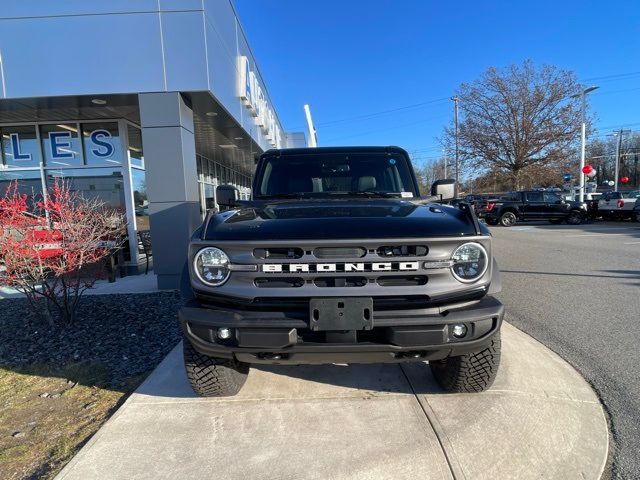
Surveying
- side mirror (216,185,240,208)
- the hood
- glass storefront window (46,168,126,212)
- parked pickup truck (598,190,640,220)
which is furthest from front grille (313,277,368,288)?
parked pickup truck (598,190,640,220)

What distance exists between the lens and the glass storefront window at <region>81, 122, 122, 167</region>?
30.1ft

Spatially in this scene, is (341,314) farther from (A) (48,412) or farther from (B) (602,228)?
(B) (602,228)

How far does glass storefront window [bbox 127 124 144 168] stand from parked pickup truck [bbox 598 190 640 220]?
71.9 ft

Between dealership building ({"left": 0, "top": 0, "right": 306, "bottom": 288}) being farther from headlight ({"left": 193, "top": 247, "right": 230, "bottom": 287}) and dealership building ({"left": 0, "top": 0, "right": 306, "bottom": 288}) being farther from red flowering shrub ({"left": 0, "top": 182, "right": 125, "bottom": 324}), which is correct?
headlight ({"left": 193, "top": 247, "right": 230, "bottom": 287})

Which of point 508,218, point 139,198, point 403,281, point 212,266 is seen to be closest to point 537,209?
point 508,218

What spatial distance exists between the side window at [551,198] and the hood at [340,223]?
21515 mm

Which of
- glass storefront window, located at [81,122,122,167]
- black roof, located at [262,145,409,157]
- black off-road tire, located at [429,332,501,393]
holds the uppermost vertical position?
glass storefront window, located at [81,122,122,167]

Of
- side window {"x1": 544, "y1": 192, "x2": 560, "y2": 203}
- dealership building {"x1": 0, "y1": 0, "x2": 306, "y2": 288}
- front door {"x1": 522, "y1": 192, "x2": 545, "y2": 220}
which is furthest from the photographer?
front door {"x1": 522, "y1": 192, "x2": 545, "y2": 220}

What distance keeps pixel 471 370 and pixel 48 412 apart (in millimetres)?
3083

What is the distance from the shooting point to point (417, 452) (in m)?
2.45

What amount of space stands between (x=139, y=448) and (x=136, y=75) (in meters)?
5.88

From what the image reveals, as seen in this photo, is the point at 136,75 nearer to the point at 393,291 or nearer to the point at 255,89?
the point at 255,89

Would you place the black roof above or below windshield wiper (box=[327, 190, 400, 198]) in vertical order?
above

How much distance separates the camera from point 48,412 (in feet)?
10.2
